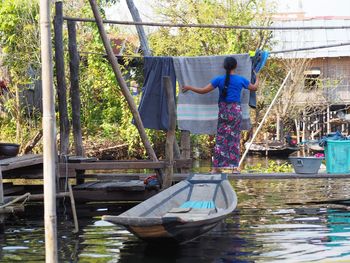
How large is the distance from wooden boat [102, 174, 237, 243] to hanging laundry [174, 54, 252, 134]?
114cm

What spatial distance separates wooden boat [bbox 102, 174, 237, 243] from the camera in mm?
5512

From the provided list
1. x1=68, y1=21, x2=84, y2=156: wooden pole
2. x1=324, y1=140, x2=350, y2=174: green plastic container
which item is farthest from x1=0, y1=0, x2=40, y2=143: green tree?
x1=324, y1=140, x2=350, y2=174: green plastic container

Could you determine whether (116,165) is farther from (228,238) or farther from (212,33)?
(212,33)

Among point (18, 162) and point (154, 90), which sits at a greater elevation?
point (154, 90)

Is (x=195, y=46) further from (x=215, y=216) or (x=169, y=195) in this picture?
(x=215, y=216)

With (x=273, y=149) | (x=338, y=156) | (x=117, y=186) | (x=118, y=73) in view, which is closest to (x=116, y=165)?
(x=117, y=186)

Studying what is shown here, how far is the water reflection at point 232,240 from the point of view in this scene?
6.23 metres

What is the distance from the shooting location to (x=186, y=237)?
6051mm

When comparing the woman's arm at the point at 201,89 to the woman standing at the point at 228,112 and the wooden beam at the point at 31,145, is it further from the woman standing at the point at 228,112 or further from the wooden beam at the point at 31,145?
the wooden beam at the point at 31,145

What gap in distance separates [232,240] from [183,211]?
64 centimetres

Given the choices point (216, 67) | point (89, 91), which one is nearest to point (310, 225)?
point (216, 67)

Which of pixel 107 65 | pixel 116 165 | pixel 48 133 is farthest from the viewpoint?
pixel 107 65

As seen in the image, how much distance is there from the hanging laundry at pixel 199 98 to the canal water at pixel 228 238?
125 cm

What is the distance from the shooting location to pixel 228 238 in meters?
7.24
